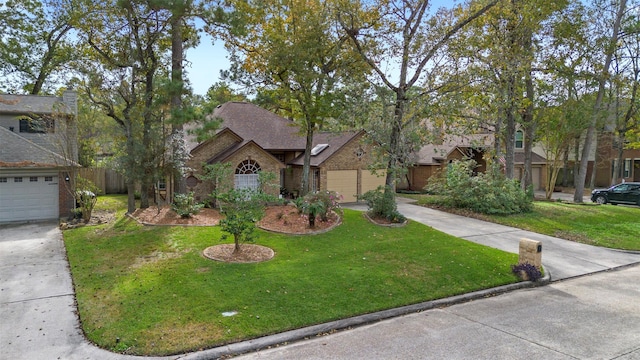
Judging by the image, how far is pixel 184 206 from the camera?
50.5ft

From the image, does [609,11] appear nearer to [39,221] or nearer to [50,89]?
[39,221]

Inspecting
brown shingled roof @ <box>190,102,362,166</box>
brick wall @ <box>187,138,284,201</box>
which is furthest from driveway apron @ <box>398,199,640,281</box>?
brick wall @ <box>187,138,284,201</box>

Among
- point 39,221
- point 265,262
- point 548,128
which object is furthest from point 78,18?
point 548,128

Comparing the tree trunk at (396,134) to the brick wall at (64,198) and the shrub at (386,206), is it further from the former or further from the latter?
the brick wall at (64,198)

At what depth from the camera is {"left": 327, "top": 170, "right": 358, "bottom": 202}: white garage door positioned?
22.8 m

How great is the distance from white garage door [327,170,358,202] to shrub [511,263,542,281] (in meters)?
13.0

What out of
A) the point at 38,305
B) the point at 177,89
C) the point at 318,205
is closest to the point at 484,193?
the point at 318,205

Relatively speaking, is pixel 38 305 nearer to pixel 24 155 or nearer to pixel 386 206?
pixel 24 155

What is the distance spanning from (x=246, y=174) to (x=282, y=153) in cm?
538

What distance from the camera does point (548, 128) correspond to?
24812 millimetres

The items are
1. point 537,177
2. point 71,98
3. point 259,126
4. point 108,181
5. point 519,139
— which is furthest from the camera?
point 537,177

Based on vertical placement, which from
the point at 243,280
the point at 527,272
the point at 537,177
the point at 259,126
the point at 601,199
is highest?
the point at 259,126

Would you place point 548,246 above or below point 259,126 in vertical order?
below

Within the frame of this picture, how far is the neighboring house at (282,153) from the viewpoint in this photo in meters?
19.7
